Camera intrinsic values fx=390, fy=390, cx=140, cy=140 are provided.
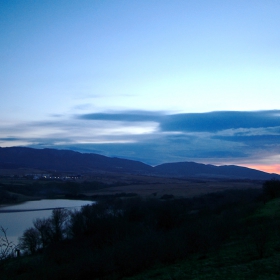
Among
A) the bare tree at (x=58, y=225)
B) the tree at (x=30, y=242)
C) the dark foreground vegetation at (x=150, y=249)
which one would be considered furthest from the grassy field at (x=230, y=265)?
the bare tree at (x=58, y=225)

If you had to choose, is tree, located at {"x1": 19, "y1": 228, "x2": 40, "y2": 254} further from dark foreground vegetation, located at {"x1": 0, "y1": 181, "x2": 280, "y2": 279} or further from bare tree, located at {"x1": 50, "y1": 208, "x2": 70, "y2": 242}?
bare tree, located at {"x1": 50, "y1": 208, "x2": 70, "y2": 242}

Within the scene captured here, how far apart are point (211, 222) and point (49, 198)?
5642 cm

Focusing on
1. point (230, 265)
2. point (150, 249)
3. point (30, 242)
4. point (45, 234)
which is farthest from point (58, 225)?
point (230, 265)

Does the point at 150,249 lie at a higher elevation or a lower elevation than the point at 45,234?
higher

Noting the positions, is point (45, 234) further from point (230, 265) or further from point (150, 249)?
point (230, 265)

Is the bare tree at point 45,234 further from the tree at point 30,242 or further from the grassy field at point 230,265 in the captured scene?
the grassy field at point 230,265

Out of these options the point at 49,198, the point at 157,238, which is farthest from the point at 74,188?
the point at 157,238

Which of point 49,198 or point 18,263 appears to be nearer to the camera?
point 18,263

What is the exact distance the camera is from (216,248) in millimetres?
20562

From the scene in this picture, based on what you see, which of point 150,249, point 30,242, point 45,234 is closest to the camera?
point 150,249

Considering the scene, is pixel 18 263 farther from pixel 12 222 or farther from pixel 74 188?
pixel 74 188

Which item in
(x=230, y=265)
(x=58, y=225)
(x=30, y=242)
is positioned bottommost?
(x=30, y=242)

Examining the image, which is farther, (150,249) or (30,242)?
(30,242)

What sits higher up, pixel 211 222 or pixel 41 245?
pixel 211 222
